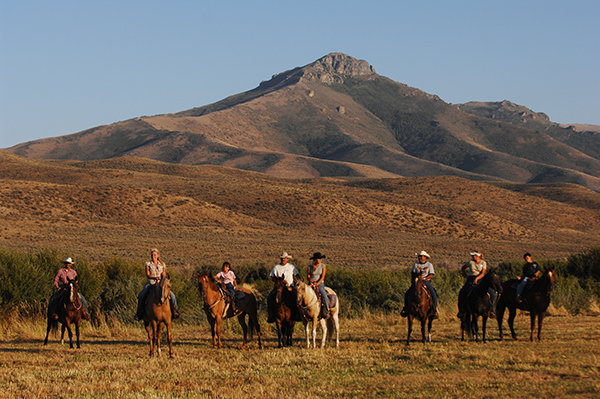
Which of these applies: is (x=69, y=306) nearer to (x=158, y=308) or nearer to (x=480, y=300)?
(x=158, y=308)

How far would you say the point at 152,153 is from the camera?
198 m

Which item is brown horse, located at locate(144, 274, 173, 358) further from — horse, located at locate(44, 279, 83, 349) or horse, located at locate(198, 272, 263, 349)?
horse, located at locate(44, 279, 83, 349)

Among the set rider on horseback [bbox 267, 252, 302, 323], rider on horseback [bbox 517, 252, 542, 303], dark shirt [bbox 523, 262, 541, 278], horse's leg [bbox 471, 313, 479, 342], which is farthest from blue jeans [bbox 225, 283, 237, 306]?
dark shirt [bbox 523, 262, 541, 278]

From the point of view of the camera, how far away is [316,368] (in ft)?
36.6

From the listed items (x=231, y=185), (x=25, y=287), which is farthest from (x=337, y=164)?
(x=25, y=287)

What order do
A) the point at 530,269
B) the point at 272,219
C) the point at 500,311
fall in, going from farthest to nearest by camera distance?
the point at 272,219 → the point at 500,311 → the point at 530,269

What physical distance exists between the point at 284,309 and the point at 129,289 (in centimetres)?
710

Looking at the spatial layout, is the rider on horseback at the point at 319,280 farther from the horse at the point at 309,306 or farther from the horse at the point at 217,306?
the horse at the point at 217,306

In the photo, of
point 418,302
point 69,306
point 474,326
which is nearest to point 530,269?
point 474,326

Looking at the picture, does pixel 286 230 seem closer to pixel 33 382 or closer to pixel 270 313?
pixel 270 313

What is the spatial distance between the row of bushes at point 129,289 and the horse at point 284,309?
5.56 m

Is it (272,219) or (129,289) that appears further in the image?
(272,219)

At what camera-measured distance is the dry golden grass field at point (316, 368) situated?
925 cm

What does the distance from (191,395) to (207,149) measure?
18663cm
